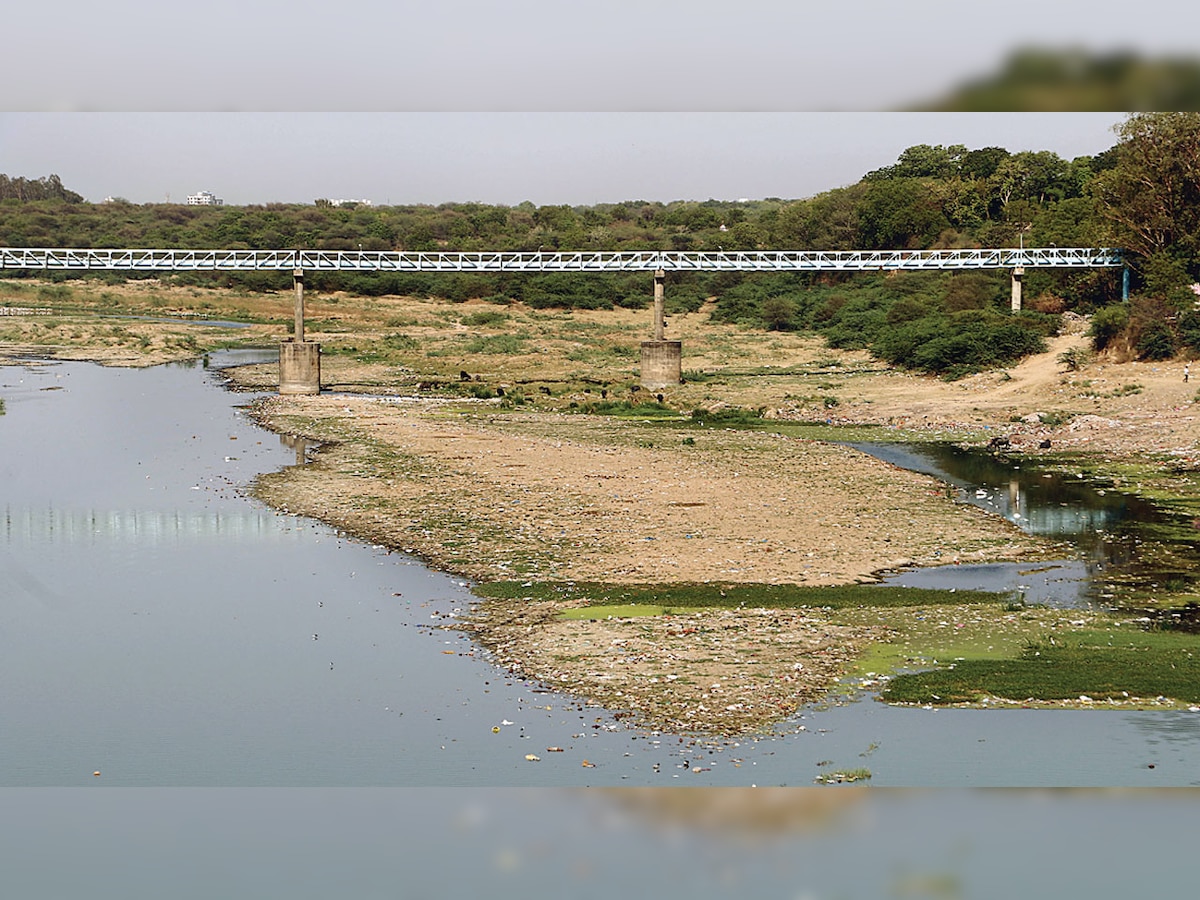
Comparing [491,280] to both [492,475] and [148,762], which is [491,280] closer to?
[492,475]

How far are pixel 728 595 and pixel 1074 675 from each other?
15.9ft

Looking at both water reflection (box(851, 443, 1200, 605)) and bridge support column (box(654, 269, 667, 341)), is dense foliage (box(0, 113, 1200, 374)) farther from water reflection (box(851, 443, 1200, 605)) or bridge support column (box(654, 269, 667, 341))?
bridge support column (box(654, 269, 667, 341))

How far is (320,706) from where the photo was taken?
46.1 feet

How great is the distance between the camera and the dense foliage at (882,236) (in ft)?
162

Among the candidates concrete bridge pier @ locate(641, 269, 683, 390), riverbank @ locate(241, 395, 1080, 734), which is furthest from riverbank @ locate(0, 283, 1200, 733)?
concrete bridge pier @ locate(641, 269, 683, 390)

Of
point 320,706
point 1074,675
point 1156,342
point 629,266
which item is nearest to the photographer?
point 320,706

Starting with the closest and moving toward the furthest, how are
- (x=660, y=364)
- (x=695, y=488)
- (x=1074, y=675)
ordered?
(x=1074, y=675)
(x=695, y=488)
(x=660, y=364)

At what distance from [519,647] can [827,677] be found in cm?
343

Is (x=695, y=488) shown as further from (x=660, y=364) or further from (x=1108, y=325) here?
(x=1108, y=325)

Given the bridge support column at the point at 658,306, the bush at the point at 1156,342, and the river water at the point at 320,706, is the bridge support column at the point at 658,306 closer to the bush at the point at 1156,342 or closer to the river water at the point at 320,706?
the bush at the point at 1156,342

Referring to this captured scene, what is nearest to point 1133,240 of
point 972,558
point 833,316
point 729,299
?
point 833,316

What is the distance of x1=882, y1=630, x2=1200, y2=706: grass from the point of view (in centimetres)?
1383

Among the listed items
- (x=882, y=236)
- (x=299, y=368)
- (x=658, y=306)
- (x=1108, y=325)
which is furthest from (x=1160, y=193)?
(x=299, y=368)

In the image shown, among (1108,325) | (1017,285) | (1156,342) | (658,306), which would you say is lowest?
(1156,342)
